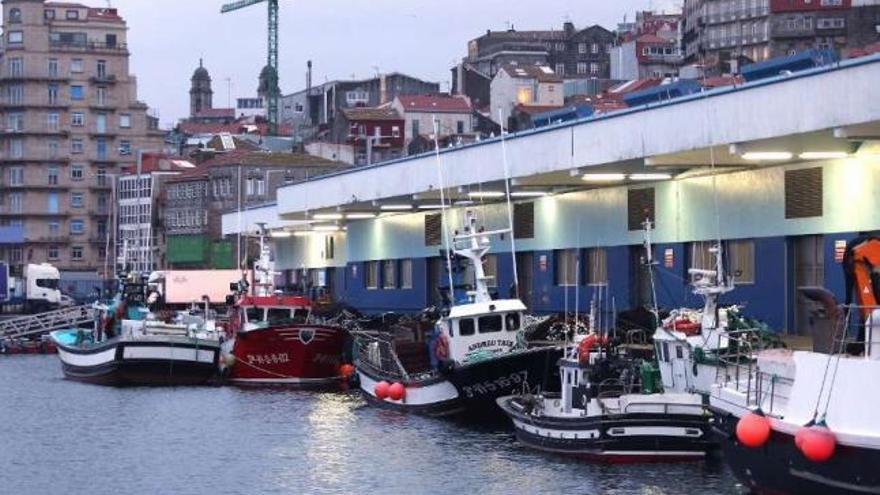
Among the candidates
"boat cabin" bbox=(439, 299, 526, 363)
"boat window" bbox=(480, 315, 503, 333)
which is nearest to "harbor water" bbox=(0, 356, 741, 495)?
"boat cabin" bbox=(439, 299, 526, 363)

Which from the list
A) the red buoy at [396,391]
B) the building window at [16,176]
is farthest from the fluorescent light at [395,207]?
the building window at [16,176]

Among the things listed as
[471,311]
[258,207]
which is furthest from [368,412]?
[258,207]

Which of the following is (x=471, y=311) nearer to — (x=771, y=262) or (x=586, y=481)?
(x=771, y=262)

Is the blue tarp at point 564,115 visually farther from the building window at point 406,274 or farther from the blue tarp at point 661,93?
the building window at point 406,274

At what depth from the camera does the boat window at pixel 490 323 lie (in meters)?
45.9

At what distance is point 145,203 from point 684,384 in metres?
110

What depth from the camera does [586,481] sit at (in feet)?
113

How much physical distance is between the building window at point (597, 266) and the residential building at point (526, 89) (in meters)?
82.1

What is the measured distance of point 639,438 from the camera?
3566 centimetres

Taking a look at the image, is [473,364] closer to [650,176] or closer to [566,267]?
[650,176]

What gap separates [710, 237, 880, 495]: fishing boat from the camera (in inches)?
1033

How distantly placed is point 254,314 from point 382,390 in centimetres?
1224

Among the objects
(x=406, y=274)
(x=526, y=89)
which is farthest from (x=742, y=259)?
(x=526, y=89)

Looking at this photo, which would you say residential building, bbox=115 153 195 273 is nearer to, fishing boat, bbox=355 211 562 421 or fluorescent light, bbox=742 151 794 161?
fishing boat, bbox=355 211 562 421
